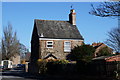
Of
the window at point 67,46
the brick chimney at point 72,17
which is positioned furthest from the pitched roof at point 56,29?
the window at point 67,46

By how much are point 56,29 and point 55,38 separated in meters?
2.05

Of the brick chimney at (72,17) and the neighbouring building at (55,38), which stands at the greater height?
the brick chimney at (72,17)

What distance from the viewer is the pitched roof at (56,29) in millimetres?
37281

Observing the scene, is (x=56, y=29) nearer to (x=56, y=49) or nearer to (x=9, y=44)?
(x=56, y=49)

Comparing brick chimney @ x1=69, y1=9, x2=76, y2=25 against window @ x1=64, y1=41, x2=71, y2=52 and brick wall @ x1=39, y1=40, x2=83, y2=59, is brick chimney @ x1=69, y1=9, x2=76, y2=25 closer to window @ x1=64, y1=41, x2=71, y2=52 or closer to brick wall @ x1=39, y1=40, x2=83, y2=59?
brick wall @ x1=39, y1=40, x2=83, y2=59

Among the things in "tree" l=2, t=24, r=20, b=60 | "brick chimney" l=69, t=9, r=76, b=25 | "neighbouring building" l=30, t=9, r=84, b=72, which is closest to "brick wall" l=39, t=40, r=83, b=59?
"neighbouring building" l=30, t=9, r=84, b=72

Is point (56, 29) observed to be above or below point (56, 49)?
above

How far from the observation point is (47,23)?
128 ft

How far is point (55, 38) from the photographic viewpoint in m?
37.2

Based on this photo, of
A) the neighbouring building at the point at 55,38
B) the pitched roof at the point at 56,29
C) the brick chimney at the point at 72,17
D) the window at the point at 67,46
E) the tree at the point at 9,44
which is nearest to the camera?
the neighbouring building at the point at 55,38

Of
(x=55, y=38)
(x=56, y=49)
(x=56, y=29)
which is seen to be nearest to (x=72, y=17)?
(x=56, y=29)

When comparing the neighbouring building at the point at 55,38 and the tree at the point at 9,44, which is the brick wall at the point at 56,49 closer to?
the neighbouring building at the point at 55,38

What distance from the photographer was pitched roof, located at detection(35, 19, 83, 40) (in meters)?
37.3

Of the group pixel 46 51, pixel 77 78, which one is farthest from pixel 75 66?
pixel 46 51
